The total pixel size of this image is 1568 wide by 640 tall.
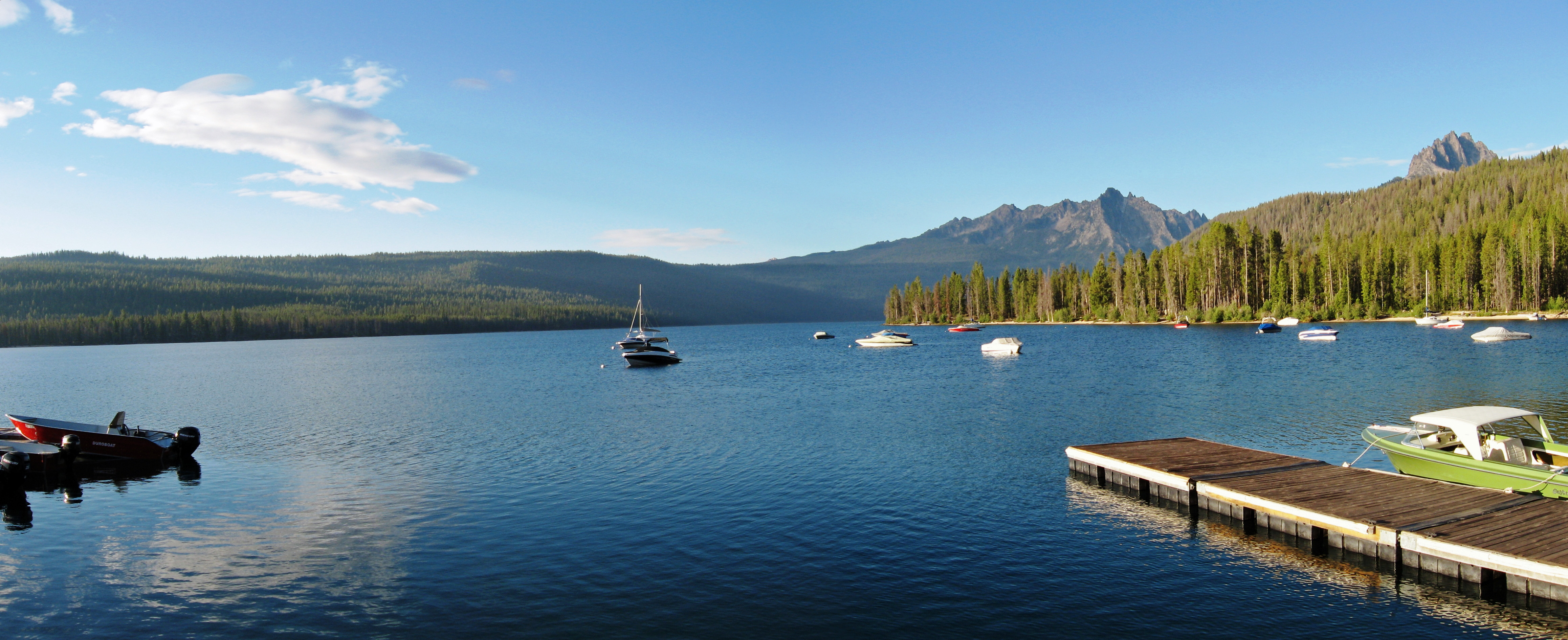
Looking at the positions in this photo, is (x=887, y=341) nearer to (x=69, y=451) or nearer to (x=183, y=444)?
(x=183, y=444)

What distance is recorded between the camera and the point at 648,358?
114625 mm

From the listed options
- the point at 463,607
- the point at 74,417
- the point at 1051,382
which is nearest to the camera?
the point at 463,607

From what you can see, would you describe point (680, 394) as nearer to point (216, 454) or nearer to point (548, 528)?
point (216, 454)

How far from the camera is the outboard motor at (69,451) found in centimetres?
3691

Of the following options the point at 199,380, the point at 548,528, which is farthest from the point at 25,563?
the point at 199,380

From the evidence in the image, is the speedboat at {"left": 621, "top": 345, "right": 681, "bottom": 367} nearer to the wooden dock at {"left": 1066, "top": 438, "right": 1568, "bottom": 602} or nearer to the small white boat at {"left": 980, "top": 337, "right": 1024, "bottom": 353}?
the small white boat at {"left": 980, "top": 337, "right": 1024, "bottom": 353}

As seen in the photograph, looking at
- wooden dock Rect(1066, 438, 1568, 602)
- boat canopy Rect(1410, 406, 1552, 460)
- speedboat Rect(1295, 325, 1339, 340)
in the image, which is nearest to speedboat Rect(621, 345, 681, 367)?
wooden dock Rect(1066, 438, 1568, 602)

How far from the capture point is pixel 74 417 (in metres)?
61.6

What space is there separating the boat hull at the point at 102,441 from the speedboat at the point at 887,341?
126 metres

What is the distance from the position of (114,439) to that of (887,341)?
12880 cm

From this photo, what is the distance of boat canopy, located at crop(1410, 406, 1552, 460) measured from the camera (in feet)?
82.8

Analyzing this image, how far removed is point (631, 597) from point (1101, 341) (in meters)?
135

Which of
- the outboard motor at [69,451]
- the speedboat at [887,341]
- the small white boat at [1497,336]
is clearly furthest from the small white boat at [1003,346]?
the outboard motor at [69,451]

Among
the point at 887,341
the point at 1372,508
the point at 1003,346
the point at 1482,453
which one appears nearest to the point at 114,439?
the point at 1372,508
